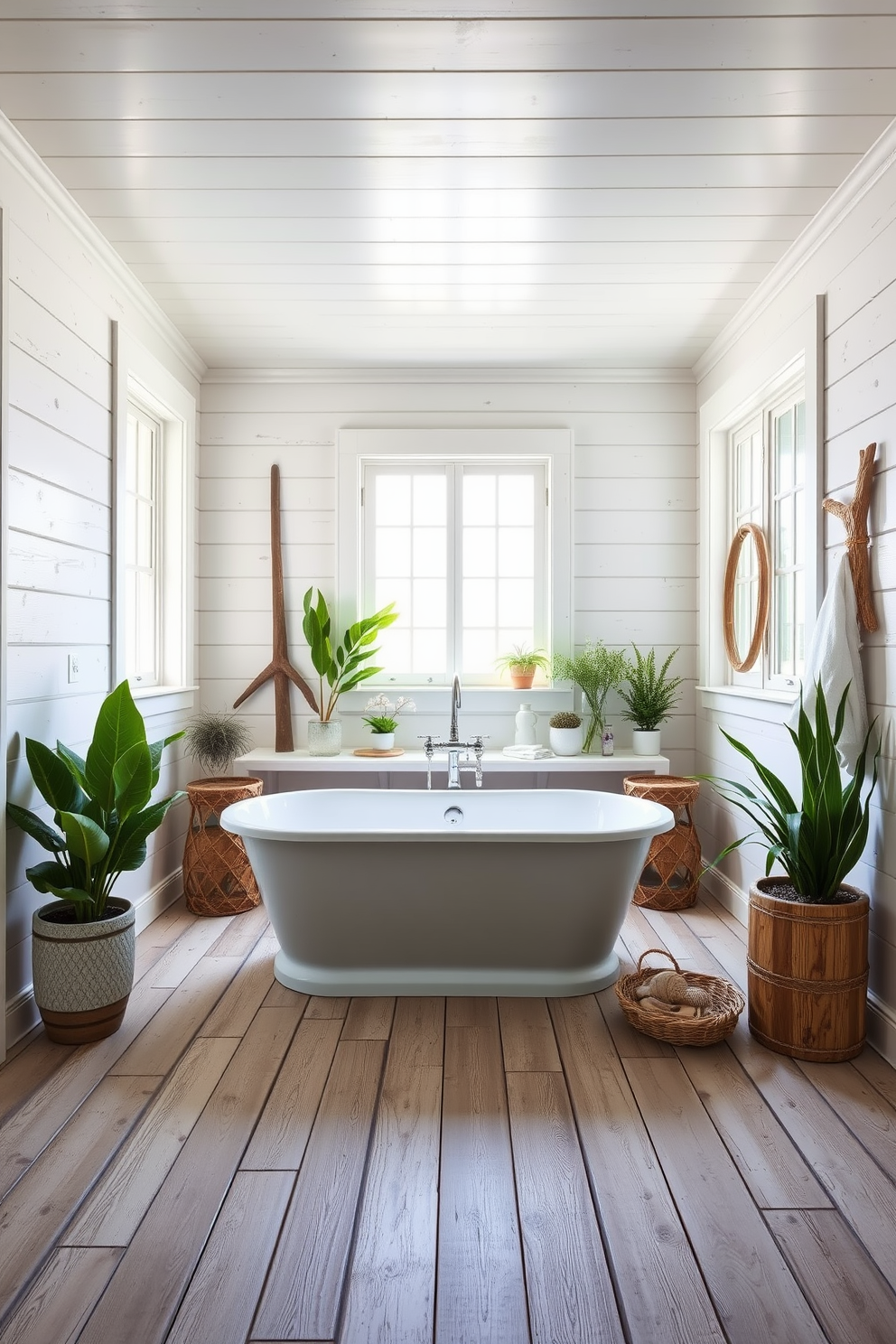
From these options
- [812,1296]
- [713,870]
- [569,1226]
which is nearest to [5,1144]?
[569,1226]

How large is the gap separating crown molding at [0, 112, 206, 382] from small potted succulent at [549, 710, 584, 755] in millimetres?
2397

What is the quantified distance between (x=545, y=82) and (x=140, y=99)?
1.00 metres

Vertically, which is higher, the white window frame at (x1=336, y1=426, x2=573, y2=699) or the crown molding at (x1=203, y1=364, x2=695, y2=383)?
the crown molding at (x1=203, y1=364, x2=695, y2=383)

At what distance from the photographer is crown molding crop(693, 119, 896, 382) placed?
2268 mm

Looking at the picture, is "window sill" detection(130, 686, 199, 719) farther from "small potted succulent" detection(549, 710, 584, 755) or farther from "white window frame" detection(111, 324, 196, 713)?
"small potted succulent" detection(549, 710, 584, 755)

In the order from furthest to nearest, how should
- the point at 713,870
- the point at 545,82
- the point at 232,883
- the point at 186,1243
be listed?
the point at 713,870 < the point at 232,883 < the point at 545,82 < the point at 186,1243

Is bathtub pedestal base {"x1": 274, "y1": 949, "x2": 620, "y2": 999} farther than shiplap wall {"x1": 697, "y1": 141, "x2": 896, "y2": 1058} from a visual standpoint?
Yes

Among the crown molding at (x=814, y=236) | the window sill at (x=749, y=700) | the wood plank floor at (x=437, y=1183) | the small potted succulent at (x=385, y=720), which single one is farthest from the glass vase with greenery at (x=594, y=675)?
the wood plank floor at (x=437, y=1183)

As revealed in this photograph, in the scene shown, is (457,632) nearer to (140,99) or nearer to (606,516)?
(606,516)

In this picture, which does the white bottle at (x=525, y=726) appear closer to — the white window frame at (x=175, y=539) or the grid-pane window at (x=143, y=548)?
the white window frame at (x=175, y=539)

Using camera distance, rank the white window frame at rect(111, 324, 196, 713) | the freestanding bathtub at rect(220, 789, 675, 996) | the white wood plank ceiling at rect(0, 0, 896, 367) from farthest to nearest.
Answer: the white window frame at rect(111, 324, 196, 713), the freestanding bathtub at rect(220, 789, 675, 996), the white wood plank ceiling at rect(0, 0, 896, 367)

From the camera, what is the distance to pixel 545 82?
79.1 inches

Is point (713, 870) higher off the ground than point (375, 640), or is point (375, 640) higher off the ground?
point (375, 640)

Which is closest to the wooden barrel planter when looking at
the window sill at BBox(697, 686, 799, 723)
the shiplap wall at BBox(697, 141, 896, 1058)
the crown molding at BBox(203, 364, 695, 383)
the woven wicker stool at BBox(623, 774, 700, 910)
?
the shiplap wall at BBox(697, 141, 896, 1058)
